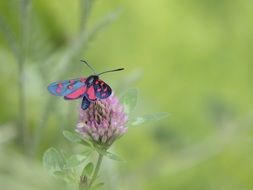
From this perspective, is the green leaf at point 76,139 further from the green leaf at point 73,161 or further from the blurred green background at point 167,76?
the blurred green background at point 167,76

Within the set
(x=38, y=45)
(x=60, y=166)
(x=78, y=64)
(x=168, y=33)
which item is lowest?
(x=60, y=166)

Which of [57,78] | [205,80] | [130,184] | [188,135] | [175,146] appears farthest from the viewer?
[205,80]

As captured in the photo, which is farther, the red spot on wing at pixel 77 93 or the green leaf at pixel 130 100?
the green leaf at pixel 130 100

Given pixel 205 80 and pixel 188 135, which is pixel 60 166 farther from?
pixel 205 80

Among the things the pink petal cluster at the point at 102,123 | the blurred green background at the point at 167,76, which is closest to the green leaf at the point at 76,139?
the pink petal cluster at the point at 102,123

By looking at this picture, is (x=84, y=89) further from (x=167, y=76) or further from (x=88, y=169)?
(x=167, y=76)

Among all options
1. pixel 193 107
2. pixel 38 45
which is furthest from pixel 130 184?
pixel 193 107

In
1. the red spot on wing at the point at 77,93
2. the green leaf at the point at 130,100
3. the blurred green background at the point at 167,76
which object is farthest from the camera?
the blurred green background at the point at 167,76
